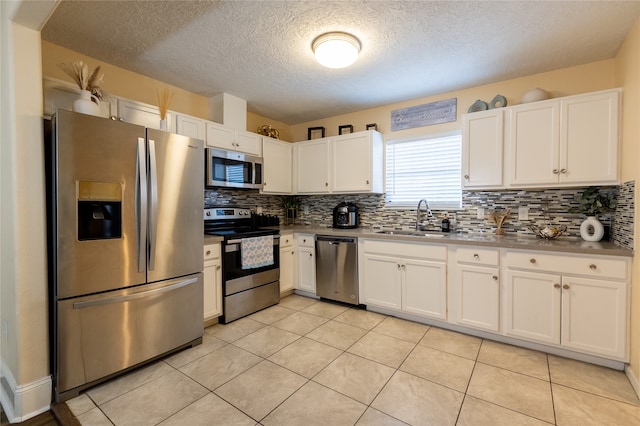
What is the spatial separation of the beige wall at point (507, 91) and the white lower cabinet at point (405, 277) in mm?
1476

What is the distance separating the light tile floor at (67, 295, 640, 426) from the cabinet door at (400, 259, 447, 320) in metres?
0.26

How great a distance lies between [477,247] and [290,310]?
2.05 metres

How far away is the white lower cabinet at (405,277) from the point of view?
278 cm

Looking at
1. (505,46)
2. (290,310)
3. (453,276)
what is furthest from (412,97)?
(290,310)

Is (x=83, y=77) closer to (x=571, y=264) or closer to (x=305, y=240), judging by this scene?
(x=305, y=240)

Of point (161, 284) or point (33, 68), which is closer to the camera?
point (33, 68)

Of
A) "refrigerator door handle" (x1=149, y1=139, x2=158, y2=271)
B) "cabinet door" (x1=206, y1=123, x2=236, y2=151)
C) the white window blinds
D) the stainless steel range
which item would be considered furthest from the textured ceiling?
the stainless steel range

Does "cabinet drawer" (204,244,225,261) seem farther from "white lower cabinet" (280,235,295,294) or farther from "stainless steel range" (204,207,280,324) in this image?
"white lower cabinet" (280,235,295,294)

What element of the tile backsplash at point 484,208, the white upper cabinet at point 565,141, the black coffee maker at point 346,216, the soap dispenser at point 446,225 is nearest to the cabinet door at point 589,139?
the white upper cabinet at point 565,141

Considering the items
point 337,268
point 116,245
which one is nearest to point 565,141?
point 337,268

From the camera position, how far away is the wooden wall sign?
3270 mm

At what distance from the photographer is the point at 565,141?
2.41 metres

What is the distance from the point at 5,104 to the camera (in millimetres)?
1761

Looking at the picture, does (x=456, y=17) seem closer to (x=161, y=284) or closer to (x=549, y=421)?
(x=549, y=421)
